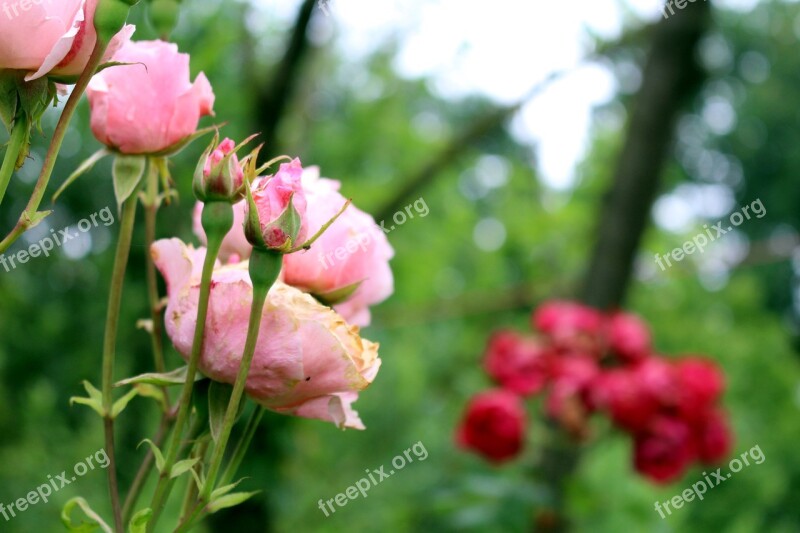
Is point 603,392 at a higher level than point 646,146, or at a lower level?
lower

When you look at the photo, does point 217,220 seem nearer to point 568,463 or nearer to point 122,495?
point 122,495

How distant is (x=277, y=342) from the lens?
12.7 inches

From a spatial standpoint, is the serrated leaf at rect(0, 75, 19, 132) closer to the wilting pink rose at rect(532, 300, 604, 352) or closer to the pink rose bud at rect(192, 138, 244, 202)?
the pink rose bud at rect(192, 138, 244, 202)

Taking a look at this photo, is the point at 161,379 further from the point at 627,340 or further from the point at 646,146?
the point at 646,146

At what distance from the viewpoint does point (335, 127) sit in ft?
7.63

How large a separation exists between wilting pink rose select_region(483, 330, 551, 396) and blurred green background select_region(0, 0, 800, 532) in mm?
133

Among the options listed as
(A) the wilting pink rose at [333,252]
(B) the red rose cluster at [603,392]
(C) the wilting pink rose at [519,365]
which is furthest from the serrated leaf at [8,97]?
(C) the wilting pink rose at [519,365]

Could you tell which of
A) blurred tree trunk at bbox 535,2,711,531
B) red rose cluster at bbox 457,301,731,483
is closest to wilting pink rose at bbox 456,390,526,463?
red rose cluster at bbox 457,301,731,483

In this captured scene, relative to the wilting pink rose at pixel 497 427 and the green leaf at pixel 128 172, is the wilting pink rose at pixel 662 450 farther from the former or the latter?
the green leaf at pixel 128 172

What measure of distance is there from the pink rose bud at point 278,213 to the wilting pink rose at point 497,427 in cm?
109

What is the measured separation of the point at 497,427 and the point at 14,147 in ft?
3.72

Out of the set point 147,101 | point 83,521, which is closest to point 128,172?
point 147,101

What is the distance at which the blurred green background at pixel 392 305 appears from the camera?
1408mm

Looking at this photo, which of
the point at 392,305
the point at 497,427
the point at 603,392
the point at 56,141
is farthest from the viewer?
the point at 392,305
